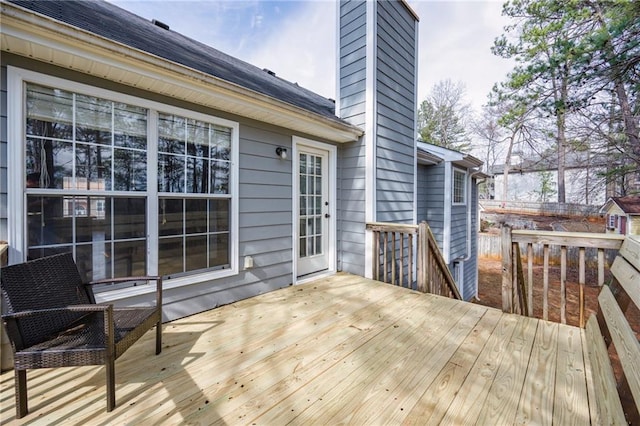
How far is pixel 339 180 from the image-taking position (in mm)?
4355

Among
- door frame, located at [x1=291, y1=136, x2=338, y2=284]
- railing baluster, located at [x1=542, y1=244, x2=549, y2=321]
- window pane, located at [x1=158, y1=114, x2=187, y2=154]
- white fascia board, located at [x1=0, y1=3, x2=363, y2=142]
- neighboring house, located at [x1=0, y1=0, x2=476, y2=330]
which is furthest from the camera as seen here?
door frame, located at [x1=291, y1=136, x2=338, y2=284]

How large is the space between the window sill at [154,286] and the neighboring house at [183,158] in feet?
0.04

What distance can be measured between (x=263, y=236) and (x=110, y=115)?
1.90 metres

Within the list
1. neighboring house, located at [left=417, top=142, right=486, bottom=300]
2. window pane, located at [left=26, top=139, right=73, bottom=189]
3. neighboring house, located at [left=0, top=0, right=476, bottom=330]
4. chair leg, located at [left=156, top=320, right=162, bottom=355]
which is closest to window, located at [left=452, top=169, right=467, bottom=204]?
neighboring house, located at [left=417, top=142, right=486, bottom=300]

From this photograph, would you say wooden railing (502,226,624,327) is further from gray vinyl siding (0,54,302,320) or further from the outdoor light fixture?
the outdoor light fixture

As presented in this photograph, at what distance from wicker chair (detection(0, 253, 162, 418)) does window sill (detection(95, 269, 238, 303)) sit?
39 centimetres

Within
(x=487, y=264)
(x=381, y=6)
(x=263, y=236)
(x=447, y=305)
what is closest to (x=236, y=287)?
(x=263, y=236)

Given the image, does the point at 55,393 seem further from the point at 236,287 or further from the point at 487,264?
the point at 487,264

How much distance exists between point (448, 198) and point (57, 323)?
6862mm

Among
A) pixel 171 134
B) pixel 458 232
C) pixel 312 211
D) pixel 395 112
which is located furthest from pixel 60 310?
pixel 458 232

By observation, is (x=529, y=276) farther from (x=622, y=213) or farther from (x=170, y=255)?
(x=622, y=213)

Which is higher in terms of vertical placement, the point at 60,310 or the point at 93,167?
the point at 93,167

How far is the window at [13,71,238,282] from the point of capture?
199cm

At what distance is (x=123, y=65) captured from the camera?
2.07 meters
